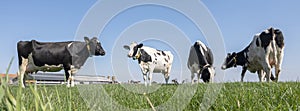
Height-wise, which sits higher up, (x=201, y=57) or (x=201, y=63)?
(x=201, y=57)

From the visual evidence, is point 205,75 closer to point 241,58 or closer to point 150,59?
point 241,58

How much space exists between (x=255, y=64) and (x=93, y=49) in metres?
7.62

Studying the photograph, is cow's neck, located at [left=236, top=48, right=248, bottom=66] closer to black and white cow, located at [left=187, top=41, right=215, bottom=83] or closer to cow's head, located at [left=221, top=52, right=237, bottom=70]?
cow's head, located at [left=221, top=52, right=237, bottom=70]

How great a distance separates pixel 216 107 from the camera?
98.4 inches

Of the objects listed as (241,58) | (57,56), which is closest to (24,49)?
(57,56)

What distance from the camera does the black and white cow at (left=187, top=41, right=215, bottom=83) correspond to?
1365cm

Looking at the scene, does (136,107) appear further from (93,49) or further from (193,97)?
(93,49)

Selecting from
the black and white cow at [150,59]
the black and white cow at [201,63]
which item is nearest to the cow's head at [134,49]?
the black and white cow at [150,59]

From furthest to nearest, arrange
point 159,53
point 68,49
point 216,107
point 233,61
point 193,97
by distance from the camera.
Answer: point 159,53
point 233,61
point 68,49
point 193,97
point 216,107

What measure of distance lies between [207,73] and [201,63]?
2.15 ft

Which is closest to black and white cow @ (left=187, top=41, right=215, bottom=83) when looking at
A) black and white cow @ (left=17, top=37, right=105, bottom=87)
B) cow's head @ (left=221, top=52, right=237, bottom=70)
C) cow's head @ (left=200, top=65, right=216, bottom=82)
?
cow's head @ (left=200, top=65, right=216, bottom=82)

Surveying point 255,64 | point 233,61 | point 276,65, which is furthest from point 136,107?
point 233,61

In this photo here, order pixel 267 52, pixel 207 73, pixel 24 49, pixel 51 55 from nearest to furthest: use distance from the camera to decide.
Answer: pixel 267 52, pixel 207 73, pixel 51 55, pixel 24 49

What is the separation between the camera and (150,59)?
1557 cm
